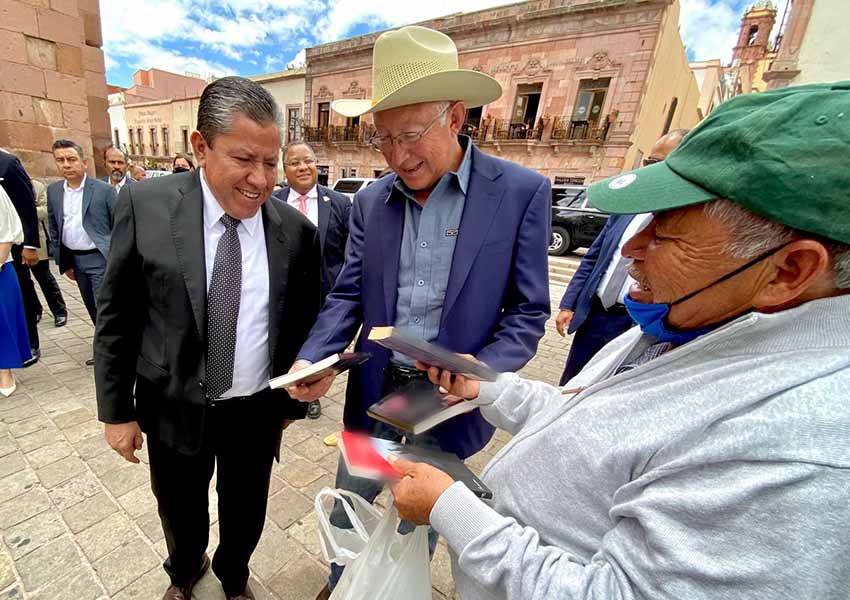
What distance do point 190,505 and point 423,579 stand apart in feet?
3.60

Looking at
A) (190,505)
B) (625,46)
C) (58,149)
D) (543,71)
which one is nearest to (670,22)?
(625,46)

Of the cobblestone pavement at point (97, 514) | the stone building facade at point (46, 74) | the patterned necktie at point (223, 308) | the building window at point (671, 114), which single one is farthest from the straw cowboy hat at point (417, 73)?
the building window at point (671, 114)

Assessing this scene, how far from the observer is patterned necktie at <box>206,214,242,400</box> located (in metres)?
1.37

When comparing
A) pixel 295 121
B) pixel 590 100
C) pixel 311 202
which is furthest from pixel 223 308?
pixel 295 121

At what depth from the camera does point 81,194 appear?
3.71 metres

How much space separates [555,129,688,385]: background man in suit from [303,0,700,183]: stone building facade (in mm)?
14656

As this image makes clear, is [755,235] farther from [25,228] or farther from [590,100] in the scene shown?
[590,100]

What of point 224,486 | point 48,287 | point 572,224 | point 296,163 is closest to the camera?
point 224,486

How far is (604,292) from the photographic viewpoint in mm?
2596

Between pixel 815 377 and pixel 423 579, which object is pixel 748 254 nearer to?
pixel 815 377

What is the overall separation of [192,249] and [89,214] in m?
3.40

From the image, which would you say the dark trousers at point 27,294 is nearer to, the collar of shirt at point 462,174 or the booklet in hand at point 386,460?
the collar of shirt at point 462,174

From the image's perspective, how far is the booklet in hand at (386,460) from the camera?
36.2 inches

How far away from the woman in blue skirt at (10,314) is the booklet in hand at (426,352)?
3583mm
